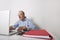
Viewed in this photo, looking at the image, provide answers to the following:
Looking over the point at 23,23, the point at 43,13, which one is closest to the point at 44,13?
the point at 43,13

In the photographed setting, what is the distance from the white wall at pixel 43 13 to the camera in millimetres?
1819

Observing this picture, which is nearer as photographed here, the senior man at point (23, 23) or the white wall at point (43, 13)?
the senior man at point (23, 23)

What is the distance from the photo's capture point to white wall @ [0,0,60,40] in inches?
71.6

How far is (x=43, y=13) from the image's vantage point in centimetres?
183

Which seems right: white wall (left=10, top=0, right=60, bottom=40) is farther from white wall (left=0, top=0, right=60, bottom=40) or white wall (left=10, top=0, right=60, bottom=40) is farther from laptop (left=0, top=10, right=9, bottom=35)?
laptop (left=0, top=10, right=9, bottom=35)

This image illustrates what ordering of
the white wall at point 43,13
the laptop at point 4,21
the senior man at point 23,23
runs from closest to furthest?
the laptop at point 4,21 → the senior man at point 23,23 → the white wall at point 43,13

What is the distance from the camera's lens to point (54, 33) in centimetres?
186

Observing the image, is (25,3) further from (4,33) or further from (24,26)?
(4,33)

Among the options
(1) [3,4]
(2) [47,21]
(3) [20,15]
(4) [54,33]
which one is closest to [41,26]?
(2) [47,21]

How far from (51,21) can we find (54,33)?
0.20m

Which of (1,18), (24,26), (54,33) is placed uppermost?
(1,18)

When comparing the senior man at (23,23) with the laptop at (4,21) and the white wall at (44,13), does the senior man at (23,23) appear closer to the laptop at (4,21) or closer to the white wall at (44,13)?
the white wall at (44,13)

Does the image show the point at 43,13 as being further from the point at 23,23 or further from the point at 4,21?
the point at 4,21

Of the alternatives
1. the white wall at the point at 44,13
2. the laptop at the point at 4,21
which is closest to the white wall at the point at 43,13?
the white wall at the point at 44,13
